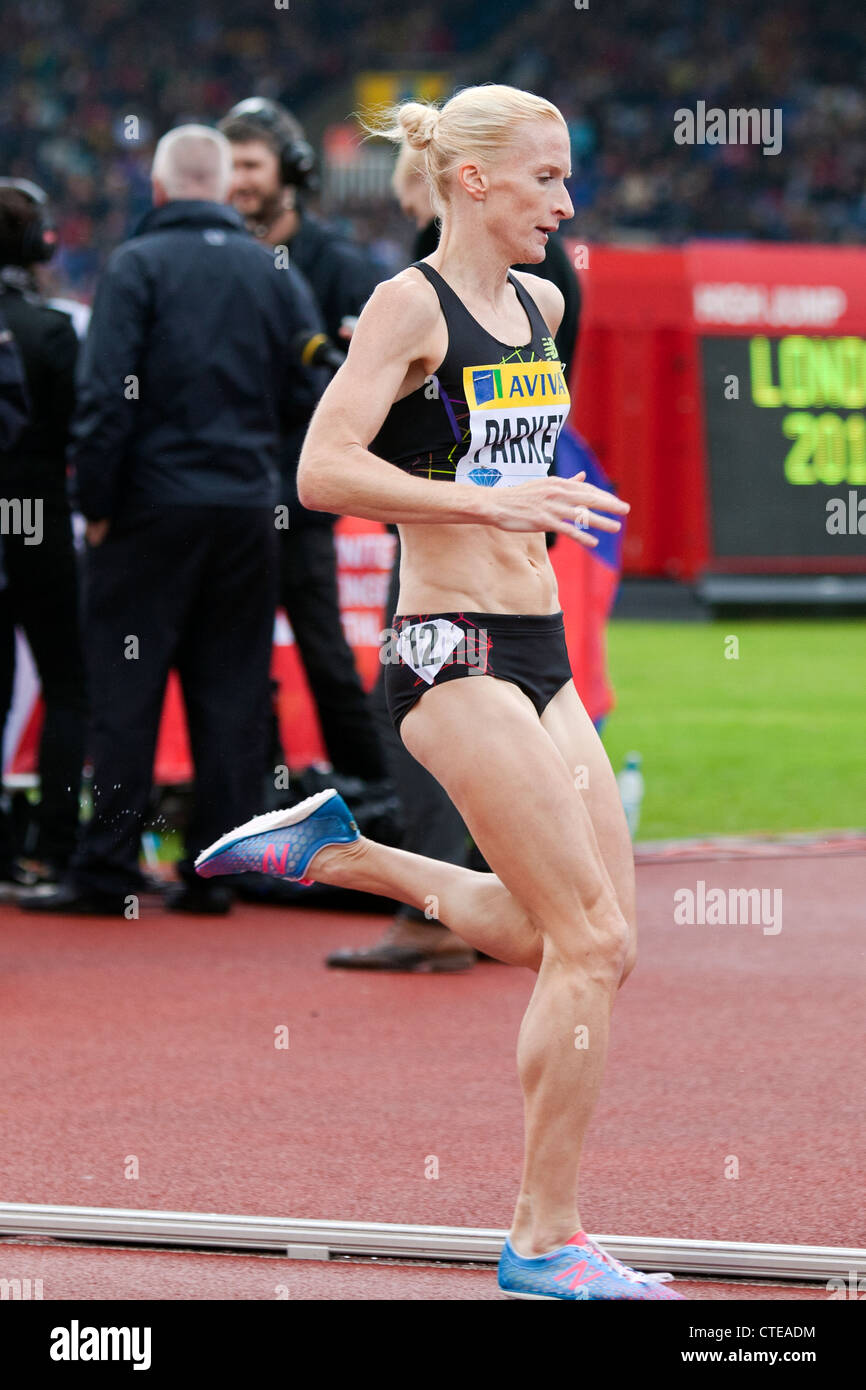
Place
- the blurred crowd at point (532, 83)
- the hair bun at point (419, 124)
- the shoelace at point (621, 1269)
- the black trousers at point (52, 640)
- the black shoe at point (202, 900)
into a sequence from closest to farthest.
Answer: the shoelace at point (621, 1269)
the hair bun at point (419, 124)
the black shoe at point (202, 900)
the black trousers at point (52, 640)
the blurred crowd at point (532, 83)

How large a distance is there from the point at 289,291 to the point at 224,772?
168 centimetres

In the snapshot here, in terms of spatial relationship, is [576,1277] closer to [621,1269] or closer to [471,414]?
[621,1269]

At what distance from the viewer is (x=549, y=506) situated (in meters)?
3.08

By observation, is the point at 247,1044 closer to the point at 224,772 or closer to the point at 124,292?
the point at 224,772

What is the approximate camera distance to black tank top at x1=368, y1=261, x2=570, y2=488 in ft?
10.9

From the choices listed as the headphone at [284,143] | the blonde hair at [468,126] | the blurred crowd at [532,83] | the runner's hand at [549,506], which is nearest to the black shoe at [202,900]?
the headphone at [284,143]

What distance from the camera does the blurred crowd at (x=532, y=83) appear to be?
2947cm

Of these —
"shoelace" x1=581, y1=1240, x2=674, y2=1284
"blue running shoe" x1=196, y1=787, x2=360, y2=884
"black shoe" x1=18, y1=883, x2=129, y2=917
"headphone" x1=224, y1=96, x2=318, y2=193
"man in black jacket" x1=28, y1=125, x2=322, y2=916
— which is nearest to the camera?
"shoelace" x1=581, y1=1240, x2=674, y2=1284

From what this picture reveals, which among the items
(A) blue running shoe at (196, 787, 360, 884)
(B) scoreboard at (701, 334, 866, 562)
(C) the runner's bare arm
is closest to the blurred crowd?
(B) scoreboard at (701, 334, 866, 562)

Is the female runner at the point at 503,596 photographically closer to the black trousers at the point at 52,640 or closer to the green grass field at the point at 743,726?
the black trousers at the point at 52,640

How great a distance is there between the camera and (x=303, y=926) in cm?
694

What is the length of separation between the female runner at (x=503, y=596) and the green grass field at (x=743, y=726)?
208 inches

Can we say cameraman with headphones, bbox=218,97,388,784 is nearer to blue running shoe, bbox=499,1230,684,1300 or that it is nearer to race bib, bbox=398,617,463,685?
race bib, bbox=398,617,463,685

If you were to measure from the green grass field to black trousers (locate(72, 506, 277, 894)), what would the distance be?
2.42 m
